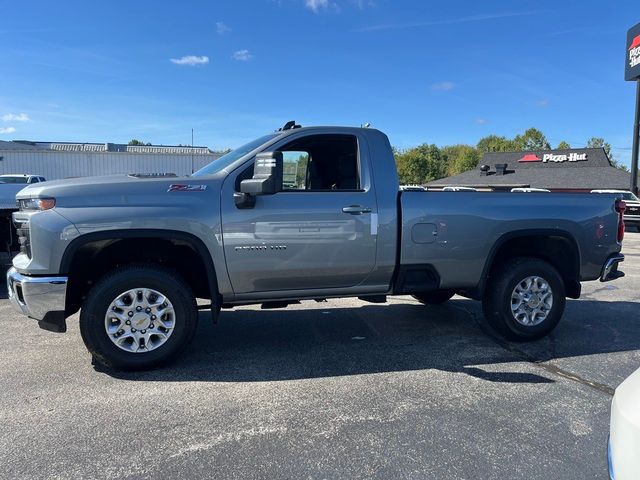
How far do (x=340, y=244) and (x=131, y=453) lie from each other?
8.00ft

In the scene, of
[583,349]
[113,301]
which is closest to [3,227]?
[113,301]

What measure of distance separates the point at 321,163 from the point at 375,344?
198 centimetres

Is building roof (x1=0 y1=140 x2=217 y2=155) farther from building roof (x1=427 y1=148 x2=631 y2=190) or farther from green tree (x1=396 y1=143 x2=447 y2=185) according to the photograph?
building roof (x1=427 y1=148 x2=631 y2=190)

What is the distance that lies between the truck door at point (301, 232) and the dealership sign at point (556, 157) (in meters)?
39.6

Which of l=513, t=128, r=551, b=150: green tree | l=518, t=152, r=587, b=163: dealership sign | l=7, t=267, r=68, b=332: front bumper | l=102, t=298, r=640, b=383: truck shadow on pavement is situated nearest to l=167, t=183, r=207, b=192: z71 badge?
l=7, t=267, r=68, b=332: front bumper

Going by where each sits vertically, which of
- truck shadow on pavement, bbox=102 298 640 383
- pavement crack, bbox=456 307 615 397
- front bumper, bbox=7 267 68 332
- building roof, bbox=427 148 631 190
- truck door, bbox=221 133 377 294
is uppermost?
building roof, bbox=427 148 631 190

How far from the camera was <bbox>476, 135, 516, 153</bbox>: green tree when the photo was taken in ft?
283

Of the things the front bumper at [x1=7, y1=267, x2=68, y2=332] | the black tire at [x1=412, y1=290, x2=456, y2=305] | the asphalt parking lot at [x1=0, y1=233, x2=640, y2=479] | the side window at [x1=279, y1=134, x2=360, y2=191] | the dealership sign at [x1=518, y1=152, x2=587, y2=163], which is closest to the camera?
the asphalt parking lot at [x1=0, y1=233, x2=640, y2=479]

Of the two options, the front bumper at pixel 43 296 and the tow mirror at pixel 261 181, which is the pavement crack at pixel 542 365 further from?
the front bumper at pixel 43 296

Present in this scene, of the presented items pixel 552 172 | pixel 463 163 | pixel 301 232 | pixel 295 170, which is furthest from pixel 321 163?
pixel 463 163

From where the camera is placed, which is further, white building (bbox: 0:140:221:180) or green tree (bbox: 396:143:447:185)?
green tree (bbox: 396:143:447:185)

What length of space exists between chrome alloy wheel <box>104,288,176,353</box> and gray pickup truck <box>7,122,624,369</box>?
0.01 meters

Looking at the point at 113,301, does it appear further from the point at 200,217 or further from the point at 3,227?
the point at 3,227

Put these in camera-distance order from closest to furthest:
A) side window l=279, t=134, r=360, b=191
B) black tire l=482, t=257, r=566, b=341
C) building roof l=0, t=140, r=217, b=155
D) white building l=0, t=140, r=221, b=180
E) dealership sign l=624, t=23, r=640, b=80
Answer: side window l=279, t=134, r=360, b=191 < black tire l=482, t=257, r=566, b=341 < dealership sign l=624, t=23, r=640, b=80 < white building l=0, t=140, r=221, b=180 < building roof l=0, t=140, r=217, b=155
